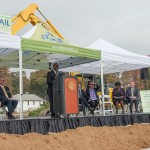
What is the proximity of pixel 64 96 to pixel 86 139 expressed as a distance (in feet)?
4.54

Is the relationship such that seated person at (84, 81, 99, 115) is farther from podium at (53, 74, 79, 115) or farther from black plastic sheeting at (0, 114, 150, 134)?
podium at (53, 74, 79, 115)

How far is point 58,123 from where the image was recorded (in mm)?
9117

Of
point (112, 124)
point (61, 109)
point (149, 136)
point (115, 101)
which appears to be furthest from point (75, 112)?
point (115, 101)

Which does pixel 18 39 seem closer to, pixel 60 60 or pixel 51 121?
pixel 51 121

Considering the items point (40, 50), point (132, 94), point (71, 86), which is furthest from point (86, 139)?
point (132, 94)

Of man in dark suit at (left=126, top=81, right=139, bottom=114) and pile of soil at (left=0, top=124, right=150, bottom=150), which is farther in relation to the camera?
man in dark suit at (left=126, top=81, right=139, bottom=114)

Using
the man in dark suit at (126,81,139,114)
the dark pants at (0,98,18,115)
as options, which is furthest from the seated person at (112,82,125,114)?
the dark pants at (0,98,18,115)

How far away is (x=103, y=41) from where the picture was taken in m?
13.7

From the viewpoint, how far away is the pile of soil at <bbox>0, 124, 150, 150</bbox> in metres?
7.39

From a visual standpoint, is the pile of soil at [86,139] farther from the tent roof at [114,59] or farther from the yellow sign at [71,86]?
the tent roof at [114,59]

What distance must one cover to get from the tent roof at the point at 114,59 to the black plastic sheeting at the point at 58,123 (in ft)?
6.53

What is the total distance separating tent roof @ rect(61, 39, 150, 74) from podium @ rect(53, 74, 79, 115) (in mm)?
2263

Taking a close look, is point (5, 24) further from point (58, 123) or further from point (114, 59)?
point (114, 59)

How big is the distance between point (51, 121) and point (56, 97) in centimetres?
83
